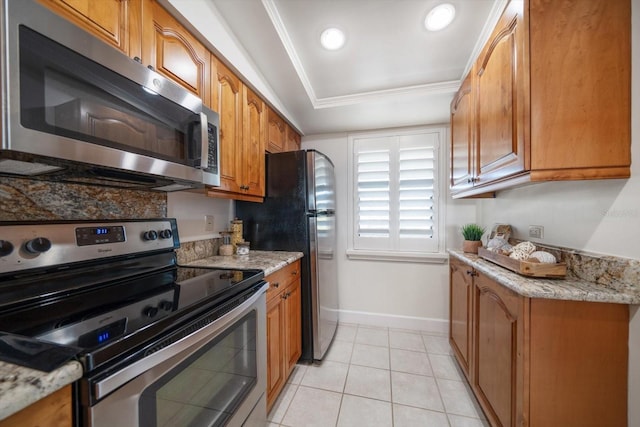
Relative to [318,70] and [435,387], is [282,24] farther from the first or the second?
[435,387]

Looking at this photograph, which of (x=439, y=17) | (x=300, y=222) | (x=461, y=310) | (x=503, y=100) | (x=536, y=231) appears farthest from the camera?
(x=300, y=222)

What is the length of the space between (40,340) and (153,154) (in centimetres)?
64

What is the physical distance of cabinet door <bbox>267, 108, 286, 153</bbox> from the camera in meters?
2.03

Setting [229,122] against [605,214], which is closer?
[605,214]

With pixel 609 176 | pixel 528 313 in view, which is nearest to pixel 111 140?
pixel 528 313

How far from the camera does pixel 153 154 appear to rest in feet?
3.00

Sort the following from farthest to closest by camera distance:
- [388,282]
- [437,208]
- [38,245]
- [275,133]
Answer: [388,282], [437,208], [275,133], [38,245]

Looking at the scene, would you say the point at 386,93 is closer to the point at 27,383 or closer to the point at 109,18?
the point at 109,18

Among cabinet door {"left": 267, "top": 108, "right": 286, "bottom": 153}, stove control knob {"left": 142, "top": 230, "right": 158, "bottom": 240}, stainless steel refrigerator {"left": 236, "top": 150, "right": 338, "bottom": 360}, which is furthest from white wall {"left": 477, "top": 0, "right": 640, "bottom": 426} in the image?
stove control knob {"left": 142, "top": 230, "right": 158, "bottom": 240}

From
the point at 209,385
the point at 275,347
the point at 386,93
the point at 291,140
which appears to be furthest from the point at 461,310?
the point at 291,140

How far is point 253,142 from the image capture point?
68.6 inches

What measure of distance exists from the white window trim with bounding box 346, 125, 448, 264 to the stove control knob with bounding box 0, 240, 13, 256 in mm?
2347

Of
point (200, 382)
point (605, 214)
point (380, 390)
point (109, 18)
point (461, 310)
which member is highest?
point (109, 18)

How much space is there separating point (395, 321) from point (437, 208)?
1.29 meters
